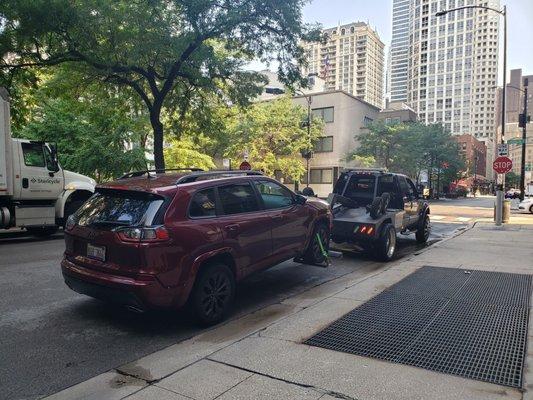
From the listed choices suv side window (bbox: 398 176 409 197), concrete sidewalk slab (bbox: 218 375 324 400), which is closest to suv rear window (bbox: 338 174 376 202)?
suv side window (bbox: 398 176 409 197)

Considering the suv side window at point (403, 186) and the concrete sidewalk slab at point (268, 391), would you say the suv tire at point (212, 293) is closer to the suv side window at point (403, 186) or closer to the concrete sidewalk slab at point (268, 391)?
the concrete sidewalk slab at point (268, 391)

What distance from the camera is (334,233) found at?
9664 mm

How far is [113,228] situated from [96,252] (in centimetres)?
39

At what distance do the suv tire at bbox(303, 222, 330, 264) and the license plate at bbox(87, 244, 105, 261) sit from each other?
3515 millimetres

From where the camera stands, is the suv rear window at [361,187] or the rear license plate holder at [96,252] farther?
the suv rear window at [361,187]

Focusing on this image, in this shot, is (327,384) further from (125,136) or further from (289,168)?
(289,168)

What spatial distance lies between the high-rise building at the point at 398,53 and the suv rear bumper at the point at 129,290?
172047 millimetres

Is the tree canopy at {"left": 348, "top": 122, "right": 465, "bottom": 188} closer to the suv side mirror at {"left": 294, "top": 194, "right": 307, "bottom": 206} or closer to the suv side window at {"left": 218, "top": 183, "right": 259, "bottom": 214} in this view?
the suv side mirror at {"left": 294, "top": 194, "right": 307, "bottom": 206}

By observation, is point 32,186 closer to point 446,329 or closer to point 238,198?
point 238,198

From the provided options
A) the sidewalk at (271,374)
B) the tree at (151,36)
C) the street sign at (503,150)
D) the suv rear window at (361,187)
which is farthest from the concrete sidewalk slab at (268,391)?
the street sign at (503,150)

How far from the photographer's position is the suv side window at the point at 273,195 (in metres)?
6.36

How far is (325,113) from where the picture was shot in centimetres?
4688

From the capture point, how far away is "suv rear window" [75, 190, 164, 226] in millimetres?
4758

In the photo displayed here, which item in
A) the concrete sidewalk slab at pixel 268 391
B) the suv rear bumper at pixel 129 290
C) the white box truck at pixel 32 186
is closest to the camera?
the concrete sidewalk slab at pixel 268 391
